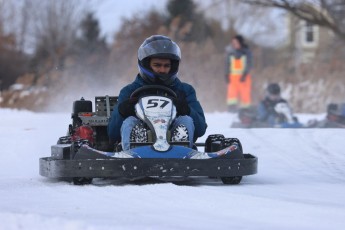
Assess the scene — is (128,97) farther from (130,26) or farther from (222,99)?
(130,26)

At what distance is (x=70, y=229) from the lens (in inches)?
198

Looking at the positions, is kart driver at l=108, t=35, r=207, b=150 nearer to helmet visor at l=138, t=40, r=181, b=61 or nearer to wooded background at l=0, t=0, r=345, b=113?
helmet visor at l=138, t=40, r=181, b=61

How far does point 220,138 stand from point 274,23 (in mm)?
53512

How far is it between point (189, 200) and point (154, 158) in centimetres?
120

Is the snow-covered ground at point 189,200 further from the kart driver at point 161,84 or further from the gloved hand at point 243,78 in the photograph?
the gloved hand at point 243,78

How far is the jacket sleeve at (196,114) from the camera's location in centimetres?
842

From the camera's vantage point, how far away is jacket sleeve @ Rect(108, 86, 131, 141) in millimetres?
8266

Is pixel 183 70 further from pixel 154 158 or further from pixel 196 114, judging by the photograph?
pixel 154 158

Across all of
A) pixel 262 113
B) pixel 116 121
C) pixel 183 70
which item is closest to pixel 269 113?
pixel 262 113

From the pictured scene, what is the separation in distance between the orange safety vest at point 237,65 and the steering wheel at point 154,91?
14539mm

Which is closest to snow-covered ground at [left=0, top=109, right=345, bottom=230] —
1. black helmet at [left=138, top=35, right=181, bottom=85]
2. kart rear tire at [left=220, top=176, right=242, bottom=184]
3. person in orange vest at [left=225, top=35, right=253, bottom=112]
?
kart rear tire at [left=220, top=176, right=242, bottom=184]

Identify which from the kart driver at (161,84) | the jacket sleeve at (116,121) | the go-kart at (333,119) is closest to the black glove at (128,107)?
the kart driver at (161,84)

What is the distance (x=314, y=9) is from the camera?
2436 centimetres

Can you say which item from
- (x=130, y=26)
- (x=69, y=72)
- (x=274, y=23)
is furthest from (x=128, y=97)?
(x=274, y=23)
